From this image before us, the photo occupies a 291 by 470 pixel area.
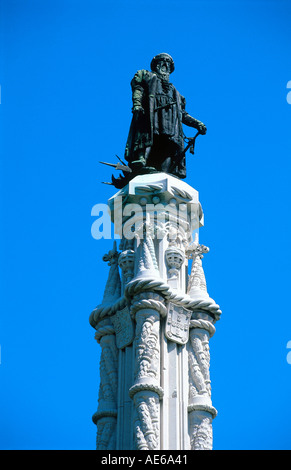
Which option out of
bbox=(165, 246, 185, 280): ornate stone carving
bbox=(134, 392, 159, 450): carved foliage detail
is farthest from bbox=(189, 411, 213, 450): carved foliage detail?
bbox=(165, 246, 185, 280): ornate stone carving

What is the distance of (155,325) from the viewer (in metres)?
29.8

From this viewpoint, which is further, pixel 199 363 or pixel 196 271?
pixel 196 271

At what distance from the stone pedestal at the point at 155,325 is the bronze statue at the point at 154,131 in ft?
3.85

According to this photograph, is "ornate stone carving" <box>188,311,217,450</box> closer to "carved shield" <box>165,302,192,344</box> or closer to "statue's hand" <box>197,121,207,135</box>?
"carved shield" <box>165,302,192,344</box>

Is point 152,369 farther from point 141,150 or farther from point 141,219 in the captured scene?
point 141,150

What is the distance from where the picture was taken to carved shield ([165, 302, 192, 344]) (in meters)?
30.0

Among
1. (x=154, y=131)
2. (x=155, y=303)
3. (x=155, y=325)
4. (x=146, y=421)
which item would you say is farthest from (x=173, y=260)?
(x=146, y=421)

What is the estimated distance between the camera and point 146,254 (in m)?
31.0

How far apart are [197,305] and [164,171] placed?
494 centimetres

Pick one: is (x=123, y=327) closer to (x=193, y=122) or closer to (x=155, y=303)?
(x=155, y=303)

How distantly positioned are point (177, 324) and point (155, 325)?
724 mm

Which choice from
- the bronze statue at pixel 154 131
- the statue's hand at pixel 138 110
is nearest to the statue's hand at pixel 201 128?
the bronze statue at pixel 154 131

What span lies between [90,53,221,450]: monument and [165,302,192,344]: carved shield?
26 millimetres
